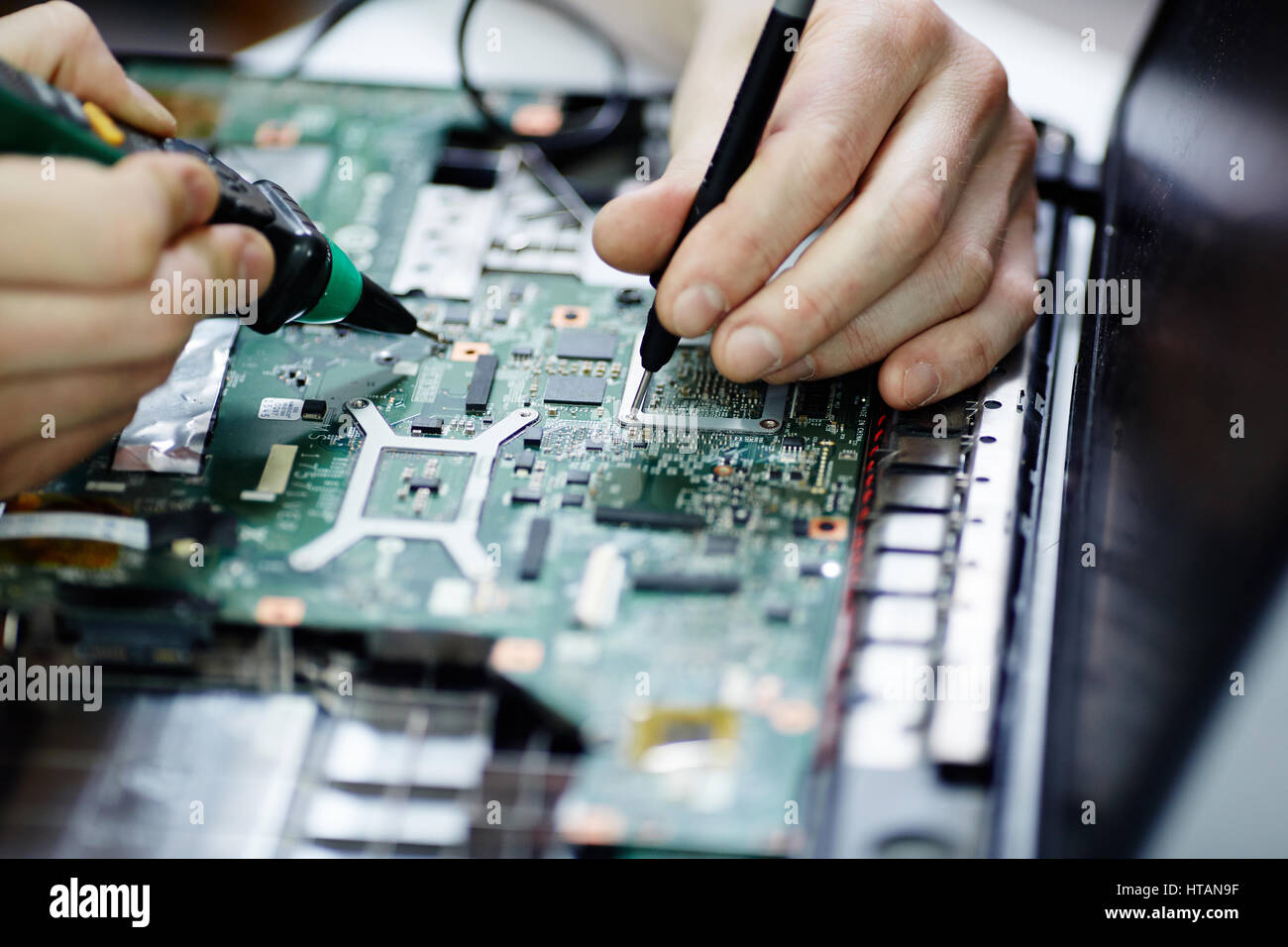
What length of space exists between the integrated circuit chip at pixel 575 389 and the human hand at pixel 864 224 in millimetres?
133

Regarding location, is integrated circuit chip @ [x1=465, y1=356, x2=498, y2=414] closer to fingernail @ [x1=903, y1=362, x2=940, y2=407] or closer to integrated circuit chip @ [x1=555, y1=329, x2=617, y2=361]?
integrated circuit chip @ [x1=555, y1=329, x2=617, y2=361]

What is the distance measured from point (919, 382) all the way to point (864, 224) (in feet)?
0.67

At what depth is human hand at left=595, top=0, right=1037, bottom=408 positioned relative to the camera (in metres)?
1.38

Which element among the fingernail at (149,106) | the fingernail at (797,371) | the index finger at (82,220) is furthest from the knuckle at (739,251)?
the fingernail at (149,106)

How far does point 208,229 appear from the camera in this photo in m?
1.24

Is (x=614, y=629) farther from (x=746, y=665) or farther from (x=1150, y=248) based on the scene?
(x=1150, y=248)

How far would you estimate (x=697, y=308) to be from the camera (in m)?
1.36

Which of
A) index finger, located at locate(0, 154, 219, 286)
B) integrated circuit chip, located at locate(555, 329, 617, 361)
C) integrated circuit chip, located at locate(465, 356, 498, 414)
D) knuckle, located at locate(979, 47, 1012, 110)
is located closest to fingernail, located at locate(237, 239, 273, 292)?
index finger, located at locate(0, 154, 219, 286)

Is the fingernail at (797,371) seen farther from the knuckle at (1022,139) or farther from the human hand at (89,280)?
the human hand at (89,280)

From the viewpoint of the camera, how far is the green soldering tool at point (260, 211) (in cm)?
117

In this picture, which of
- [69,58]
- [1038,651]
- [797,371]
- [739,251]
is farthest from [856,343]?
[69,58]

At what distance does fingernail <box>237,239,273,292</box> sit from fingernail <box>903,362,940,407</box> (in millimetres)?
750
